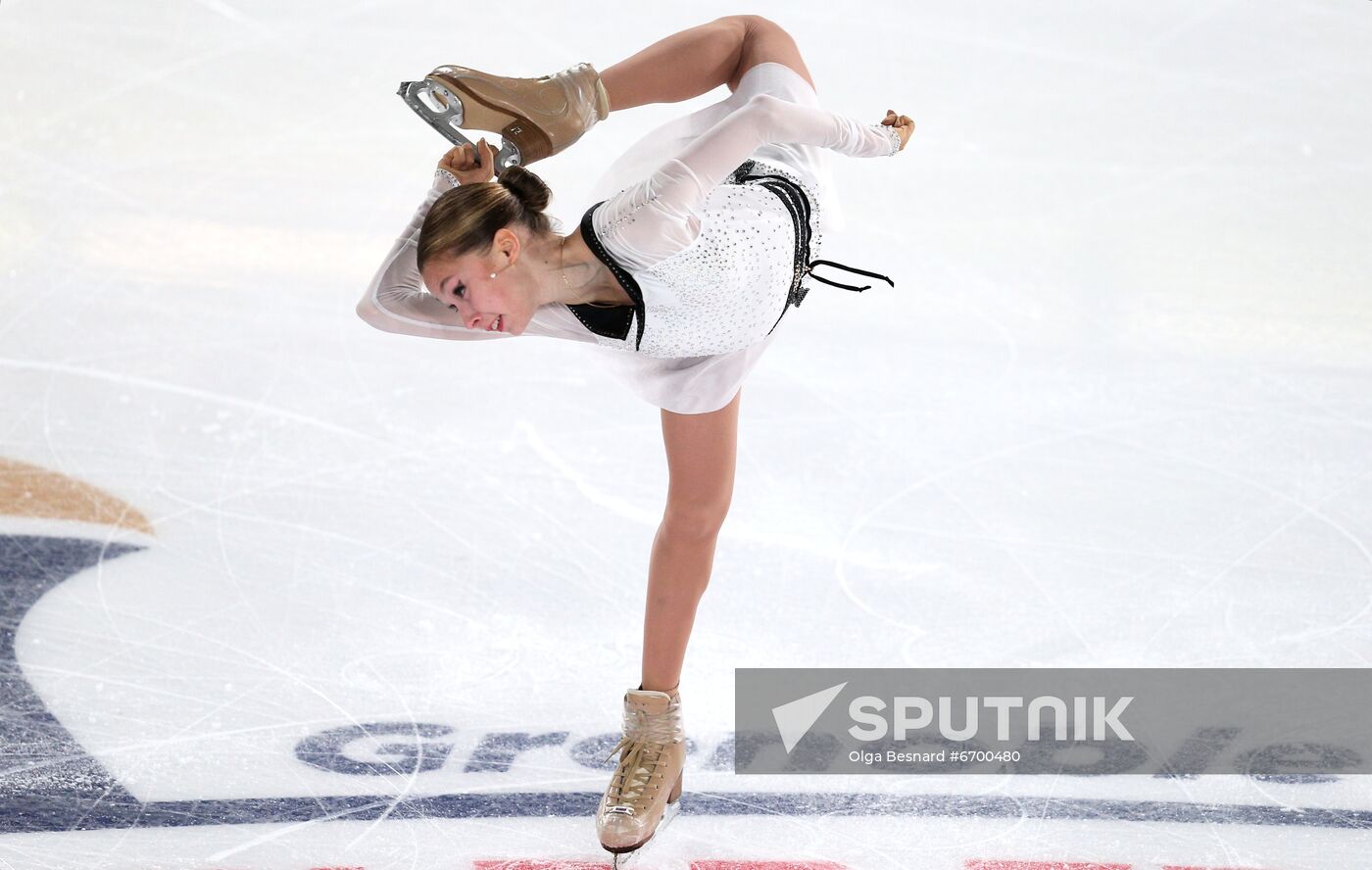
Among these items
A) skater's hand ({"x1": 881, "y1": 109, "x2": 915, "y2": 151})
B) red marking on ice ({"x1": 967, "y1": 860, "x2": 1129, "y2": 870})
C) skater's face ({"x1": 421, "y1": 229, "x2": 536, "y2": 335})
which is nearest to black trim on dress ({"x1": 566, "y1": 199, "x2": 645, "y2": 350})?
skater's face ({"x1": 421, "y1": 229, "x2": 536, "y2": 335})

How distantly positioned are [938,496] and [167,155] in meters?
2.79

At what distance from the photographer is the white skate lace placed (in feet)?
7.38

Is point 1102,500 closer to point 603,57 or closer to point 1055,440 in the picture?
point 1055,440

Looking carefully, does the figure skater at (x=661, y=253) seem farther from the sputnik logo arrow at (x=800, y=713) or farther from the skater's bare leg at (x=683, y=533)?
the sputnik logo arrow at (x=800, y=713)

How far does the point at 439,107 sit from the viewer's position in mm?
2188

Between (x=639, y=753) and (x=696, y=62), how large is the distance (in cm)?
127

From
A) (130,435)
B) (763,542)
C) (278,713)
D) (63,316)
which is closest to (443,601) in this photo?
(278,713)

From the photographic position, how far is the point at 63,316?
3.83 m

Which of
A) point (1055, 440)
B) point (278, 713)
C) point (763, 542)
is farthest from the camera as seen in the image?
point (1055, 440)

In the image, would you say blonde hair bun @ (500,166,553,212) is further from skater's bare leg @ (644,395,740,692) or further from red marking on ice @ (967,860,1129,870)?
red marking on ice @ (967,860,1129,870)

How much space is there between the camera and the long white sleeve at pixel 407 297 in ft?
7.15

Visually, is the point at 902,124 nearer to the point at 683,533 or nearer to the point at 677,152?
the point at 677,152

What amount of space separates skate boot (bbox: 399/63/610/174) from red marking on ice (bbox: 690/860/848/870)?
123 cm

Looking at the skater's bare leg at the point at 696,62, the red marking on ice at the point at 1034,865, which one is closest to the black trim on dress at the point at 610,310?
the skater's bare leg at the point at 696,62
